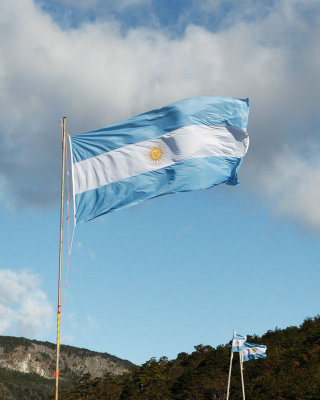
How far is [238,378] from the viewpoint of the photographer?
92750 mm

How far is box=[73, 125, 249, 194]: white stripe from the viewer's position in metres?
21.2

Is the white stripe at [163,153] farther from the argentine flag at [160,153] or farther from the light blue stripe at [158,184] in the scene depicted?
the light blue stripe at [158,184]

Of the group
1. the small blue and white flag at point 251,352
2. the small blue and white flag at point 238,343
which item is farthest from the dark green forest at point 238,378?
the small blue and white flag at point 238,343

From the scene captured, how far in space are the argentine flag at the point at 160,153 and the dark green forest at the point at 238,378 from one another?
5894 centimetres

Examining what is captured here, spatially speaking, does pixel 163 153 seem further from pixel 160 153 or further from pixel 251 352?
pixel 251 352

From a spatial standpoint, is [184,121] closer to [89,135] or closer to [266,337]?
[89,135]

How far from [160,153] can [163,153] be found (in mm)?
108

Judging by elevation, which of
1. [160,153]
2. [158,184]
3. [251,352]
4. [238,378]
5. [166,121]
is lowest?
[158,184]

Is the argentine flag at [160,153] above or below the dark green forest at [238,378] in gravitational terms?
below

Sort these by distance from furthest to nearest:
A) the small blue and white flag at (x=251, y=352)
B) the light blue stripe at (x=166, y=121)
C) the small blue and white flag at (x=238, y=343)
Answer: the small blue and white flag at (x=251, y=352)
the small blue and white flag at (x=238, y=343)
the light blue stripe at (x=166, y=121)

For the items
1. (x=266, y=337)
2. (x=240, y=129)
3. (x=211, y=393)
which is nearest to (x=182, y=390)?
(x=211, y=393)

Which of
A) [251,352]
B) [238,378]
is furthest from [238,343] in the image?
[238,378]

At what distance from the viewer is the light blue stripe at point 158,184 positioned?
20781 millimetres

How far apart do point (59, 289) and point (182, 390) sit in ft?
288
